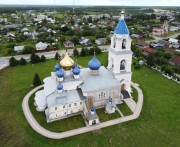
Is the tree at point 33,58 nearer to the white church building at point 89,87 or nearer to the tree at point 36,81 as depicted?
the tree at point 36,81

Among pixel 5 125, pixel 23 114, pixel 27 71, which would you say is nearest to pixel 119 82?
pixel 23 114

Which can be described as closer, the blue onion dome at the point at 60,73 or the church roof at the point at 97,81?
the blue onion dome at the point at 60,73

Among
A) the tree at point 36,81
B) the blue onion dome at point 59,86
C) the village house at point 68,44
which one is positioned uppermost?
the village house at point 68,44

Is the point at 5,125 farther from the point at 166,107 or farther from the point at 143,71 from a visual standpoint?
the point at 143,71

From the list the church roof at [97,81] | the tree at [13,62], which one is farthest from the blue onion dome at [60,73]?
the tree at [13,62]

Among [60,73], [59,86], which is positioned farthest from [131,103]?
[60,73]

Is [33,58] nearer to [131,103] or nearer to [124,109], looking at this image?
[131,103]

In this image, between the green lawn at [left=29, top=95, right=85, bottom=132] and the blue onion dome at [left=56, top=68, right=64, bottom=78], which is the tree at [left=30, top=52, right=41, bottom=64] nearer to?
the blue onion dome at [left=56, top=68, right=64, bottom=78]
